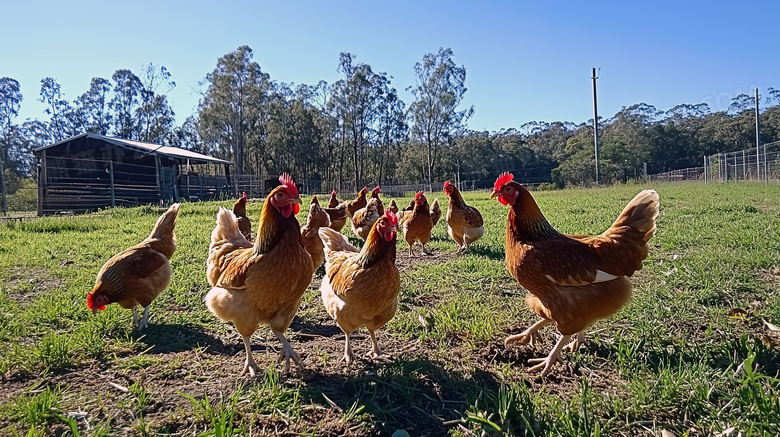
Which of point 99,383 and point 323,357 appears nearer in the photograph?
point 99,383

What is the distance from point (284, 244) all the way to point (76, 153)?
30094 millimetres

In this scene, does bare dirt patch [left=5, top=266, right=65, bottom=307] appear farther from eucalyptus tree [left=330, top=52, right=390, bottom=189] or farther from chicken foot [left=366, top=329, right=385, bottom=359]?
eucalyptus tree [left=330, top=52, right=390, bottom=189]

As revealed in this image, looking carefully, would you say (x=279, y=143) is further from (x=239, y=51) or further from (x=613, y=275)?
(x=613, y=275)

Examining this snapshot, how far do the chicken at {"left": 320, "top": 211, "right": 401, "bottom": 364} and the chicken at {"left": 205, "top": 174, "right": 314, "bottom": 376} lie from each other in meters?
0.31

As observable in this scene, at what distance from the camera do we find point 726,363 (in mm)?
2572

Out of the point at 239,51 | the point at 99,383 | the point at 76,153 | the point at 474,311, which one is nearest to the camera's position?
the point at 99,383

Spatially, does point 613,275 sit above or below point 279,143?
below

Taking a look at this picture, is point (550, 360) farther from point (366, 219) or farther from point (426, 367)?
point (366, 219)

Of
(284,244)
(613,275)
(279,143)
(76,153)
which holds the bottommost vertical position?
(613,275)

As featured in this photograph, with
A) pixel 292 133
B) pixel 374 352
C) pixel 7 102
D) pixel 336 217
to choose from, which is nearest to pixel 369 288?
pixel 374 352

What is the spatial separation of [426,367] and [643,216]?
2.20m

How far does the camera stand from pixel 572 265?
286 cm

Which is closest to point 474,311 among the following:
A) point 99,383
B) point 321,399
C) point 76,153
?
point 321,399

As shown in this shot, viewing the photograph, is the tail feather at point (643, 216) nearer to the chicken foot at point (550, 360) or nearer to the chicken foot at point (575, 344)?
the chicken foot at point (575, 344)
